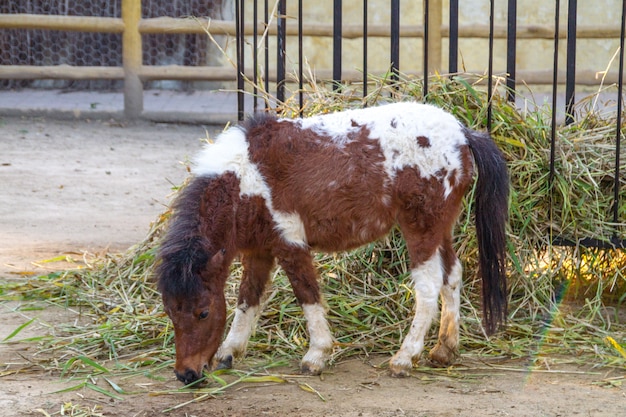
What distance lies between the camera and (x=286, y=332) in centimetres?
Result: 447

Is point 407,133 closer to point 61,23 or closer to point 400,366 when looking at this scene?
point 400,366

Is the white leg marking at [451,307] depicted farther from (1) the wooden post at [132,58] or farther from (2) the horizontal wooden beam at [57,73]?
(2) the horizontal wooden beam at [57,73]

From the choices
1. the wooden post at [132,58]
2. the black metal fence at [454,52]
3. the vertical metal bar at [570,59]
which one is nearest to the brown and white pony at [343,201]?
the black metal fence at [454,52]

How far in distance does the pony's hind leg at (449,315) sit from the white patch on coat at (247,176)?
2.17ft

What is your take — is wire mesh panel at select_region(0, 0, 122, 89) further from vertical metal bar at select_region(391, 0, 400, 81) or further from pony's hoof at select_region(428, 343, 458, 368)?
pony's hoof at select_region(428, 343, 458, 368)

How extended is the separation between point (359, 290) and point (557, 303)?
102cm

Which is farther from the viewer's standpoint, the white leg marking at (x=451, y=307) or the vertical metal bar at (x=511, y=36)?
the vertical metal bar at (x=511, y=36)

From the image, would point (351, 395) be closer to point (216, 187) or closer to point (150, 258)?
point (216, 187)

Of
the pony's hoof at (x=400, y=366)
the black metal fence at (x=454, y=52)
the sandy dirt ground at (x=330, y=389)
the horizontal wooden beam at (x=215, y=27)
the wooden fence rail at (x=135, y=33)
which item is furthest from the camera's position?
the wooden fence rail at (x=135, y=33)

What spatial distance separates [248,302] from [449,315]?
35.0 inches

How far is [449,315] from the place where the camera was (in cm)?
418

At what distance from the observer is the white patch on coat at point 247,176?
158 inches

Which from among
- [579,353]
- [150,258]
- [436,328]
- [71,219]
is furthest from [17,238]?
[579,353]

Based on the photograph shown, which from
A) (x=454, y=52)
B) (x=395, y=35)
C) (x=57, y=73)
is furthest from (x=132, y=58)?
(x=454, y=52)
